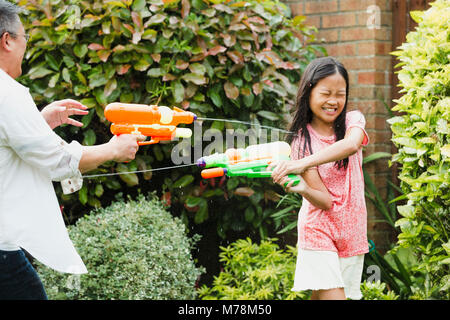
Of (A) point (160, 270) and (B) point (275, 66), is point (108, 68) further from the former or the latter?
(A) point (160, 270)

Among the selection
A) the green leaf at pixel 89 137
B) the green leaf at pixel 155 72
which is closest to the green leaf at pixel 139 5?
the green leaf at pixel 155 72

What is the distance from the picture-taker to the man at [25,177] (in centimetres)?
207

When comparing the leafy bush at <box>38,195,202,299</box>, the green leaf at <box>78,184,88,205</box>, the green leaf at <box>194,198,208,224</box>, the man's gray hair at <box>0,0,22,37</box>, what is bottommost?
the leafy bush at <box>38,195,202,299</box>

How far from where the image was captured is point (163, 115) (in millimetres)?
2389

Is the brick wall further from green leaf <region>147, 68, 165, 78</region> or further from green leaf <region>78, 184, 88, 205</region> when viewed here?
green leaf <region>78, 184, 88, 205</region>

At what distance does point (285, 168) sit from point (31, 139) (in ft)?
3.46

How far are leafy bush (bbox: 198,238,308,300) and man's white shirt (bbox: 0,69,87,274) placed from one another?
155cm

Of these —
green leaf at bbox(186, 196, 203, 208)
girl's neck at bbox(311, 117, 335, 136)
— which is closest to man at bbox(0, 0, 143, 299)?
girl's neck at bbox(311, 117, 335, 136)

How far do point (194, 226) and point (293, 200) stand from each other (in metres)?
0.70

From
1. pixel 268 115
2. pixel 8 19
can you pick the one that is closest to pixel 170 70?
A: pixel 268 115

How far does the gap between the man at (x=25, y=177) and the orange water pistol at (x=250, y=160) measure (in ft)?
1.81

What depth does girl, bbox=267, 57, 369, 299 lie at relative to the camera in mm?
2662

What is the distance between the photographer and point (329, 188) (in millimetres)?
2727

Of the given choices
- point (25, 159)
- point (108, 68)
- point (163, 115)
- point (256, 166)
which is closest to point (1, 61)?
point (25, 159)
